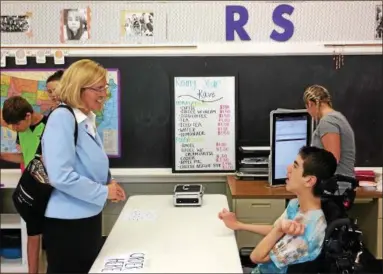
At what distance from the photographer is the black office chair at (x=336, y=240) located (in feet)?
6.24

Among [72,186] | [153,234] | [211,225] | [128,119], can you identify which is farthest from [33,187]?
[128,119]

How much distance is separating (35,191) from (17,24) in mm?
2137

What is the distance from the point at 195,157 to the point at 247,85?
27.8 inches

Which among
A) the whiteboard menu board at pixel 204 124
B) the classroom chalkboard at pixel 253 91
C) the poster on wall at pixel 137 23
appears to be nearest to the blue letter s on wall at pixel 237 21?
the classroom chalkboard at pixel 253 91

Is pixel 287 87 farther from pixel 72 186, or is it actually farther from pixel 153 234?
pixel 72 186

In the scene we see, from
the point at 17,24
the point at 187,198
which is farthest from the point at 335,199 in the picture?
the point at 17,24

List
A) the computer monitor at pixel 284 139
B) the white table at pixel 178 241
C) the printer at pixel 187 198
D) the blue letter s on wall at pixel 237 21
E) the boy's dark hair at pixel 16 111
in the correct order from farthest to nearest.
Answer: the blue letter s on wall at pixel 237 21 < the computer monitor at pixel 284 139 < the boy's dark hair at pixel 16 111 < the printer at pixel 187 198 < the white table at pixel 178 241

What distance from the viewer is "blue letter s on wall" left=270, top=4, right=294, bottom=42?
3730 millimetres

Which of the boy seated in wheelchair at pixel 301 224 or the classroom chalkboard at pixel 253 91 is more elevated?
the classroom chalkboard at pixel 253 91

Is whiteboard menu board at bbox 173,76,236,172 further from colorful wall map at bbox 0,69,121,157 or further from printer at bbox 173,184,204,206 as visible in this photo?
printer at bbox 173,184,204,206

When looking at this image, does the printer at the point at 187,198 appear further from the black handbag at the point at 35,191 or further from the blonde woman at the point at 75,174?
the black handbag at the point at 35,191

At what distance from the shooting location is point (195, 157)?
385 cm

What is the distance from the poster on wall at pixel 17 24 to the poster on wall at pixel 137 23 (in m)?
0.73

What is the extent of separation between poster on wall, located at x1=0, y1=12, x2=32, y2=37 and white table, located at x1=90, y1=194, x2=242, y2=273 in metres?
1.89
